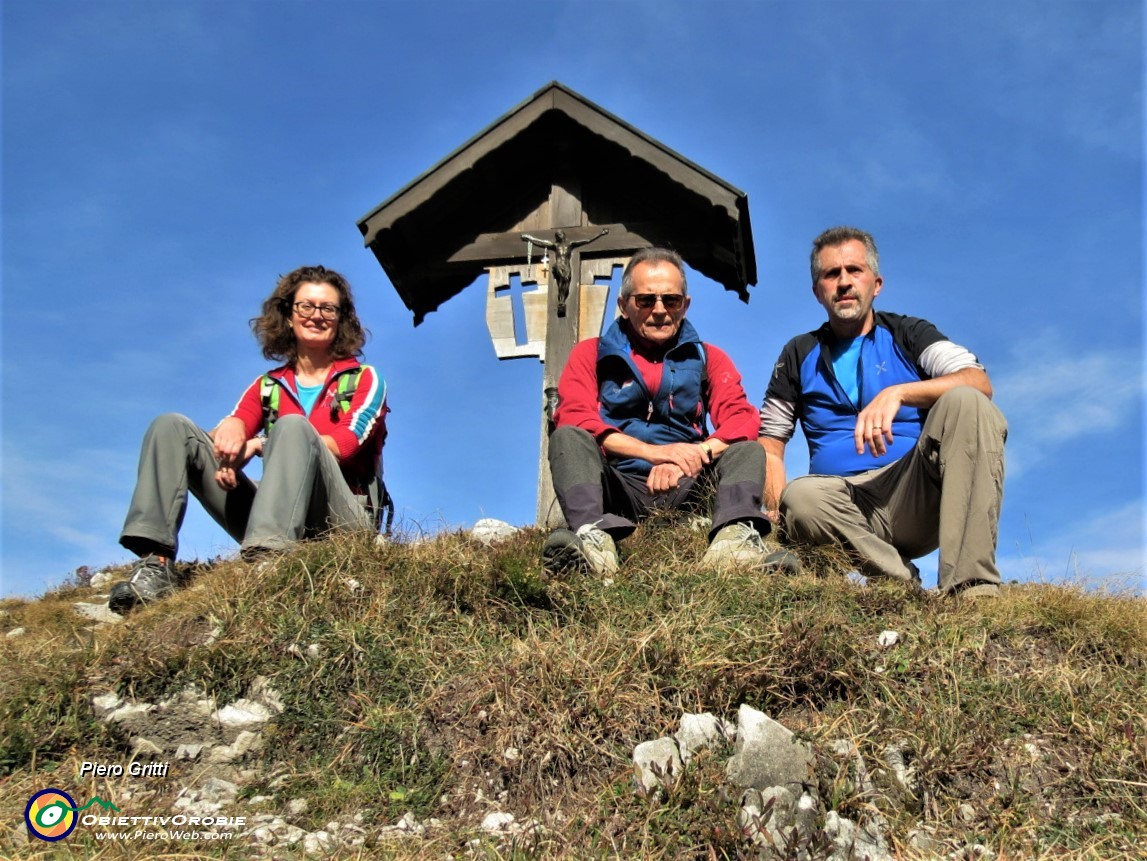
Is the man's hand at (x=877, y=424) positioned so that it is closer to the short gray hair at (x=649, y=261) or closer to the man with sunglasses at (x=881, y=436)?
the man with sunglasses at (x=881, y=436)

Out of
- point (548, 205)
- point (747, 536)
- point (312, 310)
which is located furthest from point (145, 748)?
point (548, 205)

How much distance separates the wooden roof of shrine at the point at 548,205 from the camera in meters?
8.72

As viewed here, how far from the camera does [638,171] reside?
29.6 feet

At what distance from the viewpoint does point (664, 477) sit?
237 inches

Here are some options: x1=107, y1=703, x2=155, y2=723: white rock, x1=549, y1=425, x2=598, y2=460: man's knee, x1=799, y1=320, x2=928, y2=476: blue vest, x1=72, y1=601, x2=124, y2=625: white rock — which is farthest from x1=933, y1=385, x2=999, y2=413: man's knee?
x1=72, y1=601, x2=124, y2=625: white rock

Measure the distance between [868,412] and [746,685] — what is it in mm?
2111

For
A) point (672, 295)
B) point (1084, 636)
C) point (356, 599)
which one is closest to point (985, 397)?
point (1084, 636)

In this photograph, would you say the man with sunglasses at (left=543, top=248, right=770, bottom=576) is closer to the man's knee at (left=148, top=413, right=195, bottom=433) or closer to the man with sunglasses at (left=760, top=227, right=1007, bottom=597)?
the man with sunglasses at (left=760, top=227, right=1007, bottom=597)

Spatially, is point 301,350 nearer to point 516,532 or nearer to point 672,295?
point 516,532

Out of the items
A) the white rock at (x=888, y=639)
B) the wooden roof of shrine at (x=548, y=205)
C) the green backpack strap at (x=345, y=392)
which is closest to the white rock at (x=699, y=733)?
the white rock at (x=888, y=639)

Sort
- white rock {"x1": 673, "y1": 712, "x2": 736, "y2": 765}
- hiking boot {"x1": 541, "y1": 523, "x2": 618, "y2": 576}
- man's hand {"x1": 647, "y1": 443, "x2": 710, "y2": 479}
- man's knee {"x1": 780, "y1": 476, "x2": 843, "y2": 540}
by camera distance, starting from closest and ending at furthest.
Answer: white rock {"x1": 673, "y1": 712, "x2": 736, "y2": 765}
hiking boot {"x1": 541, "y1": 523, "x2": 618, "y2": 576}
man's knee {"x1": 780, "y1": 476, "x2": 843, "y2": 540}
man's hand {"x1": 647, "y1": 443, "x2": 710, "y2": 479}

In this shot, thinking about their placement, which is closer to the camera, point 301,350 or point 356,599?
point 356,599

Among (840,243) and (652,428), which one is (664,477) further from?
(840,243)

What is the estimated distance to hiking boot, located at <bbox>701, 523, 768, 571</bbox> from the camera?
5457 millimetres
